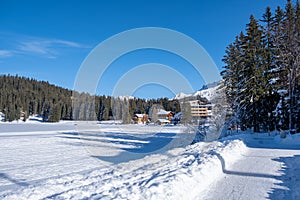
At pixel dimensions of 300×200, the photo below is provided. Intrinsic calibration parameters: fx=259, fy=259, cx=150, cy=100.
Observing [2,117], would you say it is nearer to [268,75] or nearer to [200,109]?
[200,109]

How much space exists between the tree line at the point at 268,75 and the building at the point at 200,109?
303cm

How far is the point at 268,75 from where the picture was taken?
2562cm

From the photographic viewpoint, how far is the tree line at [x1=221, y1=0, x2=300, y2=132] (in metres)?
22.4

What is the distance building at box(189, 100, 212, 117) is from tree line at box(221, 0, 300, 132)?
303cm

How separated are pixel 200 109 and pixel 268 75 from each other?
746 cm

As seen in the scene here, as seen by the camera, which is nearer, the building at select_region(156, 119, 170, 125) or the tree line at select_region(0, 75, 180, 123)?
the building at select_region(156, 119, 170, 125)

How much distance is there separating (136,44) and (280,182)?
9.21 m

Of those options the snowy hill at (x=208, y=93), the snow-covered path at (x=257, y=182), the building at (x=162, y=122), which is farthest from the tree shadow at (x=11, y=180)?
the building at (x=162, y=122)

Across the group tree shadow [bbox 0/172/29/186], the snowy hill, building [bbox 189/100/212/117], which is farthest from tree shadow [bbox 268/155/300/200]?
building [bbox 189/100/212/117]

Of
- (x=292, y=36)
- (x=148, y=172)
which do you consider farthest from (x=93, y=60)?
(x=292, y=36)

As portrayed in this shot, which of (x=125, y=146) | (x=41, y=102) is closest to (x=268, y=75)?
(x=125, y=146)

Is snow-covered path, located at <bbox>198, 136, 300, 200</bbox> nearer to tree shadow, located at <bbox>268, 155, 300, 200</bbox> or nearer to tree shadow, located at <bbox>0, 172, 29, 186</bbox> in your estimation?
tree shadow, located at <bbox>268, 155, 300, 200</bbox>

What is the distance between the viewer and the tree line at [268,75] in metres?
22.4

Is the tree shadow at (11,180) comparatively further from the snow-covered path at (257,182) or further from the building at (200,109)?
the building at (200,109)
